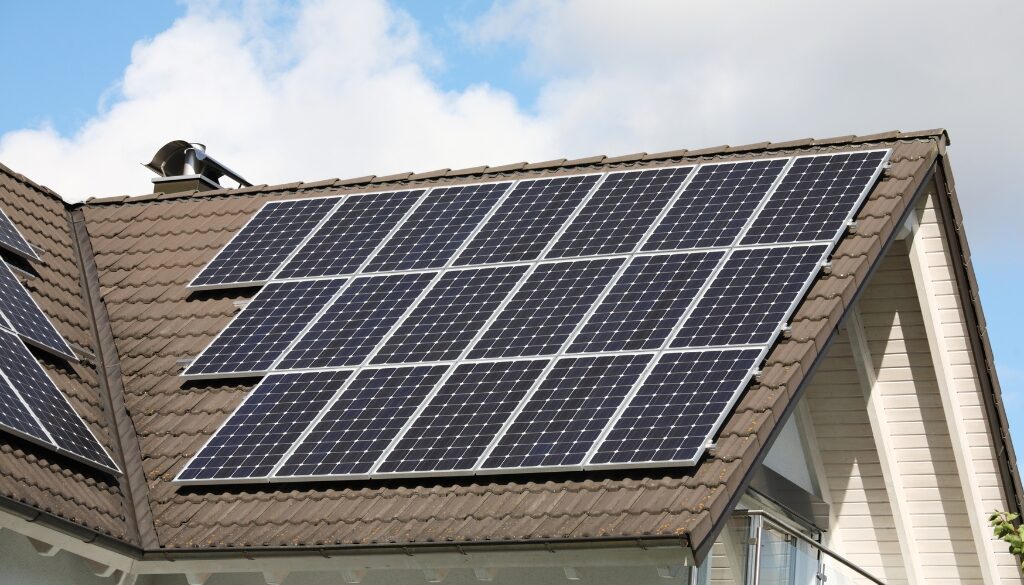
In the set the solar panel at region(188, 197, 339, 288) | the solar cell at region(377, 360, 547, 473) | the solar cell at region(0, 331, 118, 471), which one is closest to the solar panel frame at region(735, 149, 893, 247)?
the solar cell at region(377, 360, 547, 473)

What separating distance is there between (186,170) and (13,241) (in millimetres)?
4854

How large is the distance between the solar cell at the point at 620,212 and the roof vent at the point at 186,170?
21.2 feet

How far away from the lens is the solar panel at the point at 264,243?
16.6 metres

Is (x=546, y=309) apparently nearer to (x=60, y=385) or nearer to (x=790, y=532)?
(x=790, y=532)

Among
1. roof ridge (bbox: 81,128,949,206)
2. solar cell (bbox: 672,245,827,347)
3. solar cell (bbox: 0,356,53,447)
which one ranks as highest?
roof ridge (bbox: 81,128,949,206)

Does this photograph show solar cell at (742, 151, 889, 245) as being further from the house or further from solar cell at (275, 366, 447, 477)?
solar cell at (275, 366, 447, 477)

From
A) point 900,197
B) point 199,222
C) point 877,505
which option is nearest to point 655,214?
point 900,197

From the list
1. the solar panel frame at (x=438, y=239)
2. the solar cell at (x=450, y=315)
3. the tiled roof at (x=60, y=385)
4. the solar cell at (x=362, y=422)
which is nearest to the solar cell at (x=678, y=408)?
the solar cell at (x=362, y=422)

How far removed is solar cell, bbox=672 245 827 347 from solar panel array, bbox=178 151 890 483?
2cm

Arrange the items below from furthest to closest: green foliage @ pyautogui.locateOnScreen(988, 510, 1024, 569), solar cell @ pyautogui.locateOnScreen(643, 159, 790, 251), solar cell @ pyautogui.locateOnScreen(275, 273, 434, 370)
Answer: solar cell @ pyautogui.locateOnScreen(643, 159, 790, 251)
solar cell @ pyautogui.locateOnScreen(275, 273, 434, 370)
green foliage @ pyautogui.locateOnScreen(988, 510, 1024, 569)

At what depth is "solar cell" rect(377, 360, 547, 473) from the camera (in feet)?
42.0

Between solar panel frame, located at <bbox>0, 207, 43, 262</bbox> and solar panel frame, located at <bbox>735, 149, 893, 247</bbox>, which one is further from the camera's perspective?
solar panel frame, located at <bbox>0, 207, 43, 262</bbox>

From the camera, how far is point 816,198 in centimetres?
1483

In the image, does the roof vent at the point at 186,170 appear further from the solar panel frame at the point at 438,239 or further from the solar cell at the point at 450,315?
the solar cell at the point at 450,315
